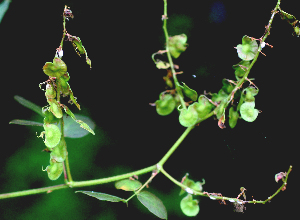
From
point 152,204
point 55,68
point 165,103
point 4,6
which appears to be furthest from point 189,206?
point 4,6

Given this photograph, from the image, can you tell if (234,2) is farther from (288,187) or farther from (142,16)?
(288,187)

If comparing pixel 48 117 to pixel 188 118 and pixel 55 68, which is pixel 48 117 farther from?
pixel 188 118

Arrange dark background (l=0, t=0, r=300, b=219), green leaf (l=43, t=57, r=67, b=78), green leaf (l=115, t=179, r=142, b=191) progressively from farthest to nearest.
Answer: dark background (l=0, t=0, r=300, b=219), green leaf (l=115, t=179, r=142, b=191), green leaf (l=43, t=57, r=67, b=78)

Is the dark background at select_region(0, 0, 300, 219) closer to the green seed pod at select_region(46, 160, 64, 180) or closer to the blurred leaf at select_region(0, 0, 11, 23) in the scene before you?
the blurred leaf at select_region(0, 0, 11, 23)

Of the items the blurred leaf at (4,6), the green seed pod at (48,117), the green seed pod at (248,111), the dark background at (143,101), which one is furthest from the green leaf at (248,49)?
the blurred leaf at (4,6)

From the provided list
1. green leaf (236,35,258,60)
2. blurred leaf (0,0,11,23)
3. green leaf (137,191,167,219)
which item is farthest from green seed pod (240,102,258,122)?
blurred leaf (0,0,11,23)
